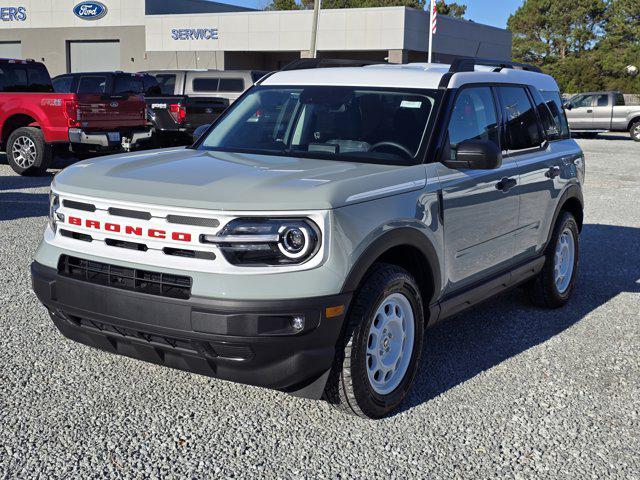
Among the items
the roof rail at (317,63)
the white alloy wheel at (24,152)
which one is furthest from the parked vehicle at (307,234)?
the white alloy wheel at (24,152)

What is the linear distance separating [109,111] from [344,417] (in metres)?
11.4

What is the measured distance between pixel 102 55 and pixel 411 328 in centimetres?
4817

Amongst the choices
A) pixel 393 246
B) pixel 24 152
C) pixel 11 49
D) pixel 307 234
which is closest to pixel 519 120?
pixel 393 246

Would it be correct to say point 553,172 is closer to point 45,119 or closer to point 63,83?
point 45,119

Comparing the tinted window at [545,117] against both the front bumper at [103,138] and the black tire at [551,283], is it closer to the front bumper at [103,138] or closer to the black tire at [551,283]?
the black tire at [551,283]

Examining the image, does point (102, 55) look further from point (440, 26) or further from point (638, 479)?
point (638, 479)

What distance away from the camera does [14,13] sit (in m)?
50.4

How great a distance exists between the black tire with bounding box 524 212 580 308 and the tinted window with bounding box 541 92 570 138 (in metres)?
0.74

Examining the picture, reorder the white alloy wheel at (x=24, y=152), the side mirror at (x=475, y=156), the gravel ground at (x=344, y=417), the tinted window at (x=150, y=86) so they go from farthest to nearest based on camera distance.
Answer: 1. the tinted window at (x=150, y=86)
2. the white alloy wheel at (x=24, y=152)
3. the side mirror at (x=475, y=156)
4. the gravel ground at (x=344, y=417)

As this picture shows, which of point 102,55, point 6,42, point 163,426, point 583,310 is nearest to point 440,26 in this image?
point 102,55

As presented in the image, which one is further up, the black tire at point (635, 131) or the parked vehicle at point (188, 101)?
the parked vehicle at point (188, 101)

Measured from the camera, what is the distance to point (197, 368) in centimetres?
399

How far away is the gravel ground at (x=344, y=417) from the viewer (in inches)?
151

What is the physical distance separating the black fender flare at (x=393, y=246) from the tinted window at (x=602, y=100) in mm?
28707
